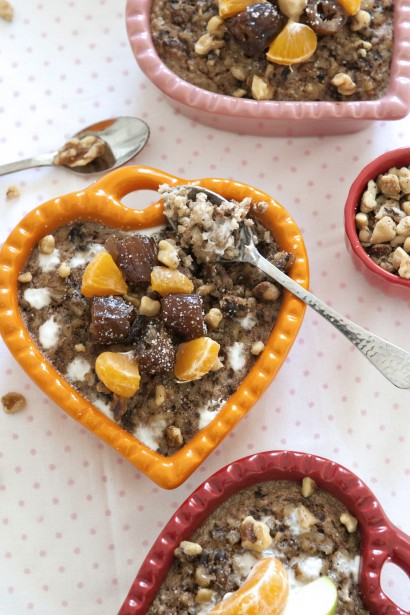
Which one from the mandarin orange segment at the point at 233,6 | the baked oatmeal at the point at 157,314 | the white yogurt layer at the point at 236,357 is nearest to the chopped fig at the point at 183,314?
the baked oatmeal at the point at 157,314

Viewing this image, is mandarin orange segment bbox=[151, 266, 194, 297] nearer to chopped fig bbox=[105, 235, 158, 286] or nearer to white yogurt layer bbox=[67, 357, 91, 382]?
chopped fig bbox=[105, 235, 158, 286]

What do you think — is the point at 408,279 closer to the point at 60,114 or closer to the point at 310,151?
the point at 310,151

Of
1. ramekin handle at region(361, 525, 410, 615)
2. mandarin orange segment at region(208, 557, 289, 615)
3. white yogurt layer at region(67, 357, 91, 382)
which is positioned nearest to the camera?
mandarin orange segment at region(208, 557, 289, 615)

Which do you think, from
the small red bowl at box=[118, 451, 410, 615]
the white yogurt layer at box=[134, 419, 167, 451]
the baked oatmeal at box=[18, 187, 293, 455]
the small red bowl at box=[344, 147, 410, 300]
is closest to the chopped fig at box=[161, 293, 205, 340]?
the baked oatmeal at box=[18, 187, 293, 455]

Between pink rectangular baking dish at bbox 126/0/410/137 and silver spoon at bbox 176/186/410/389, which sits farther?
pink rectangular baking dish at bbox 126/0/410/137

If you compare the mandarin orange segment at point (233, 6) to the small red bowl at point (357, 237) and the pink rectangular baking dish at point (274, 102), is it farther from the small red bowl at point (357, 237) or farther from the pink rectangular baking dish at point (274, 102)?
the small red bowl at point (357, 237)

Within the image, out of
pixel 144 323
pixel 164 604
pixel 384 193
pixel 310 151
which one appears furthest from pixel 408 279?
pixel 164 604
